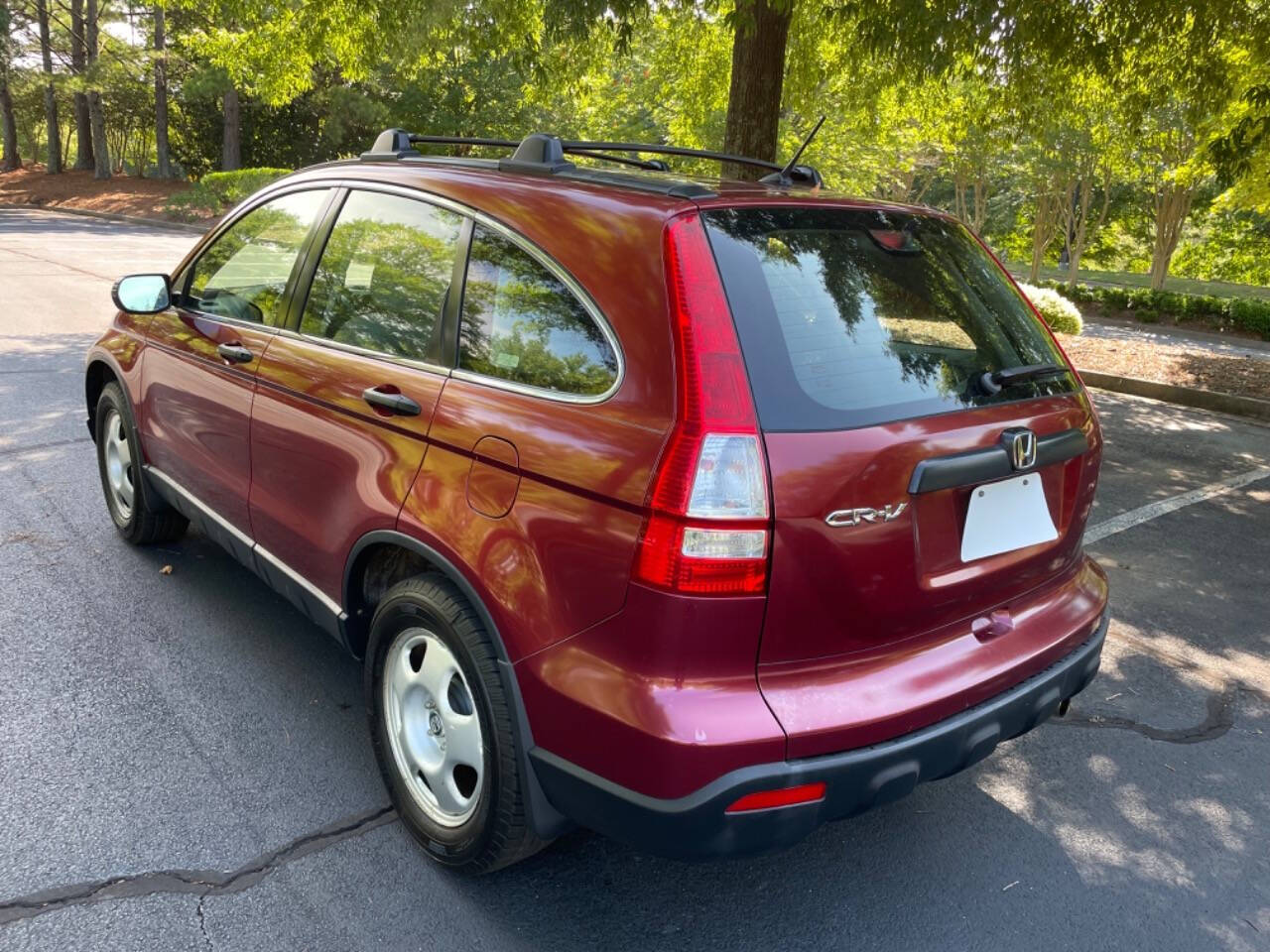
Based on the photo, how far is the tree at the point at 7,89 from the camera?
32.5 m

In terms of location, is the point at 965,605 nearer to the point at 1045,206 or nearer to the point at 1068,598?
the point at 1068,598

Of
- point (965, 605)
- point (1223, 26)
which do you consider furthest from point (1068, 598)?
point (1223, 26)

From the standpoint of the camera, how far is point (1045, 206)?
101 feet

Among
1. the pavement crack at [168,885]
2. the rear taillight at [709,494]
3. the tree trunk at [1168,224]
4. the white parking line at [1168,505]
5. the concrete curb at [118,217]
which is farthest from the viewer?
the concrete curb at [118,217]

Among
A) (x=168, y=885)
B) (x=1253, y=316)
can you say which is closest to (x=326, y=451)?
(x=168, y=885)

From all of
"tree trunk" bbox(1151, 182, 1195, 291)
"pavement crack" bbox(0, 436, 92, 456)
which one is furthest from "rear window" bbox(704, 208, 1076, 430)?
"tree trunk" bbox(1151, 182, 1195, 291)

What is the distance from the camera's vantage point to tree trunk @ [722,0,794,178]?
7.38m

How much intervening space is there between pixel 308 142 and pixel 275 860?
3725cm

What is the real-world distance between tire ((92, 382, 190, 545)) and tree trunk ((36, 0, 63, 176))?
3492 centimetres

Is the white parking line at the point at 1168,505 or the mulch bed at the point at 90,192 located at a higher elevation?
the mulch bed at the point at 90,192

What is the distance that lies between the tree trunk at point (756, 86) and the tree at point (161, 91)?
2977 cm

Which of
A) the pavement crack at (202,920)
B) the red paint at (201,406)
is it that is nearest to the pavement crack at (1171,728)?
the pavement crack at (202,920)

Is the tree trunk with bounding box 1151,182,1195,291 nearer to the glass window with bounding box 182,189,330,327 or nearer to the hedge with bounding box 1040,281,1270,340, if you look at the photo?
the hedge with bounding box 1040,281,1270,340

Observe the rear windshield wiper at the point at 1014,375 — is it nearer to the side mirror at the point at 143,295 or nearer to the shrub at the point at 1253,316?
the side mirror at the point at 143,295
